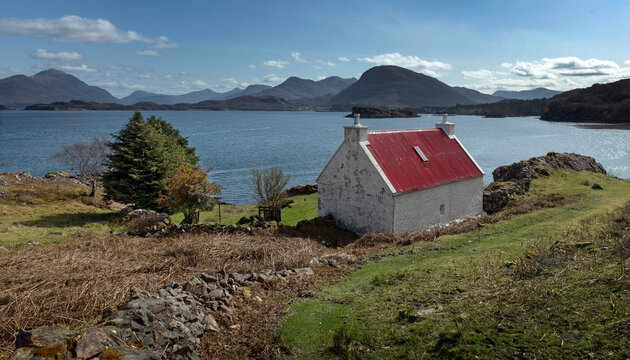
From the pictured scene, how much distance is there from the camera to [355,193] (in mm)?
26297

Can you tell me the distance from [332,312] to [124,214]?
104ft

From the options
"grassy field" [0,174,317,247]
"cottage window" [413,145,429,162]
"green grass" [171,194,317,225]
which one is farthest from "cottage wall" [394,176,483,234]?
"grassy field" [0,174,317,247]

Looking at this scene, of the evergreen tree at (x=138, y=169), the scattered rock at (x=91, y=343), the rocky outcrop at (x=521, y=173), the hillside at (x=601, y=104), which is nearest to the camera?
the scattered rock at (x=91, y=343)

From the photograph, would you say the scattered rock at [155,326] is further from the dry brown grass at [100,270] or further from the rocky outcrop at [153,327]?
the dry brown grass at [100,270]

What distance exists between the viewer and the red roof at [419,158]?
2595 cm

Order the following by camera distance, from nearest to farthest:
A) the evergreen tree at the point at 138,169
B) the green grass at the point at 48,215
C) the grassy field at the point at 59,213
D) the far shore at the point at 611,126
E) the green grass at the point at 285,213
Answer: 1. the green grass at the point at 48,215
2. the grassy field at the point at 59,213
3. the green grass at the point at 285,213
4. the evergreen tree at the point at 138,169
5. the far shore at the point at 611,126

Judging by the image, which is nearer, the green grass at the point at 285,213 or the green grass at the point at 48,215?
the green grass at the point at 48,215

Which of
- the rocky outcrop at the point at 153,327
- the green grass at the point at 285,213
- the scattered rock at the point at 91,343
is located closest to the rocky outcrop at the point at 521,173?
the green grass at the point at 285,213

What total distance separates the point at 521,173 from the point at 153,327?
40.3 metres

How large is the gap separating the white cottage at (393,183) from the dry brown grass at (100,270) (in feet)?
18.9

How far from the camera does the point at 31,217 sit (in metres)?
35.2

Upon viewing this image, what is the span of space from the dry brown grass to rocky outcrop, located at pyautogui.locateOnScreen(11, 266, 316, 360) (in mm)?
1134

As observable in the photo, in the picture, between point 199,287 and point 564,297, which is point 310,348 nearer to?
point 199,287

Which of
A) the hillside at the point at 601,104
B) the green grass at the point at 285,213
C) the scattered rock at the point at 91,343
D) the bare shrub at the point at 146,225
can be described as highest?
the hillside at the point at 601,104
